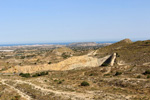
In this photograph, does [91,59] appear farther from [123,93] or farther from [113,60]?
[123,93]

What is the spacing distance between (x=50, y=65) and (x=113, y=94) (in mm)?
35125

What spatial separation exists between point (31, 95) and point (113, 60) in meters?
35.2

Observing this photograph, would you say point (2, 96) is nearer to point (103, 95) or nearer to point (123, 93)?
point (103, 95)

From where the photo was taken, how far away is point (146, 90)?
2045 centimetres

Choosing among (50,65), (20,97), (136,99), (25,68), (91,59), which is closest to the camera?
(136,99)

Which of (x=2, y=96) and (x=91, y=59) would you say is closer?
(x=2, y=96)

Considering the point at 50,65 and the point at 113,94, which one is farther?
the point at 50,65

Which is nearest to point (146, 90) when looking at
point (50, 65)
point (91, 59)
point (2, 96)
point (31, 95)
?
point (31, 95)

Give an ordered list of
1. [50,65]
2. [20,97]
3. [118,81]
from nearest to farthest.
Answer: [20,97] → [118,81] → [50,65]

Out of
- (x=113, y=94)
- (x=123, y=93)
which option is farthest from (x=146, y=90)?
(x=113, y=94)

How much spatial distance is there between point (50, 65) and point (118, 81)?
99.8 feet

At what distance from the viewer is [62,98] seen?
18578mm

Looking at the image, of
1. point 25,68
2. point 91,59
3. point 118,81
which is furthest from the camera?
point 91,59

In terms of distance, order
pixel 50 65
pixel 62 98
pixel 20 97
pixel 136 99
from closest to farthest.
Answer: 1. pixel 136 99
2. pixel 62 98
3. pixel 20 97
4. pixel 50 65
